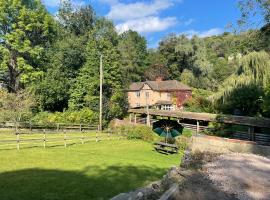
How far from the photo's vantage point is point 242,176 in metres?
8.93

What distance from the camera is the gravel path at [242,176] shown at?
789 centimetres

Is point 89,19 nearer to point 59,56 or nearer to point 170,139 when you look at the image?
point 59,56

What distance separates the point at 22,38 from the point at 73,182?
33.0 m

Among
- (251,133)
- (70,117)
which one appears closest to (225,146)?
(251,133)

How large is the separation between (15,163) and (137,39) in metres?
64.1

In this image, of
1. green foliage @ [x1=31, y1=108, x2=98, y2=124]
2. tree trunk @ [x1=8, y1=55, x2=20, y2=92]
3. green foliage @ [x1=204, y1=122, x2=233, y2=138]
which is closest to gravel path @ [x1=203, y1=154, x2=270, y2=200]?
green foliage @ [x1=204, y1=122, x2=233, y2=138]

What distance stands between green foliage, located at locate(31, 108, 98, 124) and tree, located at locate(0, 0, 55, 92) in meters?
5.80

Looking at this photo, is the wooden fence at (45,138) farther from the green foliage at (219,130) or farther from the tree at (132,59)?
the tree at (132,59)

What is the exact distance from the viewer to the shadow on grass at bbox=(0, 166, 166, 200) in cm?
1154

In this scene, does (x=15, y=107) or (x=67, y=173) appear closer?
(x=67, y=173)

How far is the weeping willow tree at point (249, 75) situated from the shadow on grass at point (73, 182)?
2127cm

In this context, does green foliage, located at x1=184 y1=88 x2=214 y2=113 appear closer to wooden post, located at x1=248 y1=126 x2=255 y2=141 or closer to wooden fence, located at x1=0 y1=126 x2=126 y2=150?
wooden post, located at x1=248 y1=126 x2=255 y2=141

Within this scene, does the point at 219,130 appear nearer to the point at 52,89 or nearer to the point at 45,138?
the point at 45,138

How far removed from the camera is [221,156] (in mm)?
12023
